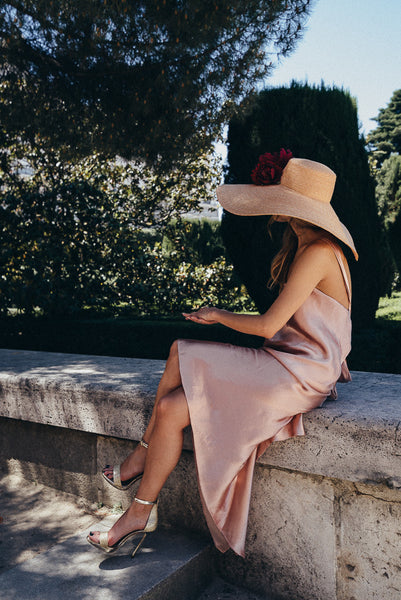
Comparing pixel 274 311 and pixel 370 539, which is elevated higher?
pixel 274 311

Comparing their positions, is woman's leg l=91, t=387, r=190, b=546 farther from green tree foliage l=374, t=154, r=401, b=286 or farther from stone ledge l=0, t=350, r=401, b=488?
green tree foliage l=374, t=154, r=401, b=286

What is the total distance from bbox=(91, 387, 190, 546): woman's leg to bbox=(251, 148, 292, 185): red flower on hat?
93 centimetres

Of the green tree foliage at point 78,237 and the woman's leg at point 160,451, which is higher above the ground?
the green tree foliage at point 78,237

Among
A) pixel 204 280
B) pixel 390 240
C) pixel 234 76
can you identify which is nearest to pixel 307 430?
pixel 234 76

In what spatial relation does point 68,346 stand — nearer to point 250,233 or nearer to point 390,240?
point 250,233

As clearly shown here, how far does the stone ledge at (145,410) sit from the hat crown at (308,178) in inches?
33.7

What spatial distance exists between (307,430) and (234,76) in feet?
11.6

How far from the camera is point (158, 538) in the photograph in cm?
216

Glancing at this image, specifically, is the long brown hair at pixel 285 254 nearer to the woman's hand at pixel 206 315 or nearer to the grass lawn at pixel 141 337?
the woman's hand at pixel 206 315

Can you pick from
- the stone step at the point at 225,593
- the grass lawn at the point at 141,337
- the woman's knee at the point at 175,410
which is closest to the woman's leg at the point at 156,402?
the woman's knee at the point at 175,410

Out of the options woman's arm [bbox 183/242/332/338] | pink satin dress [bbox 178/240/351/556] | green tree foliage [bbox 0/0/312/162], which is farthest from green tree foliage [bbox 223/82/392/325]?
pink satin dress [bbox 178/240/351/556]

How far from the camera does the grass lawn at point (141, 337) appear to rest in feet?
12.8

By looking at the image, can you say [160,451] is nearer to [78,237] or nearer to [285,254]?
[285,254]

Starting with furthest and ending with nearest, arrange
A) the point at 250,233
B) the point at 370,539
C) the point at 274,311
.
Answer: the point at 250,233 < the point at 274,311 < the point at 370,539
